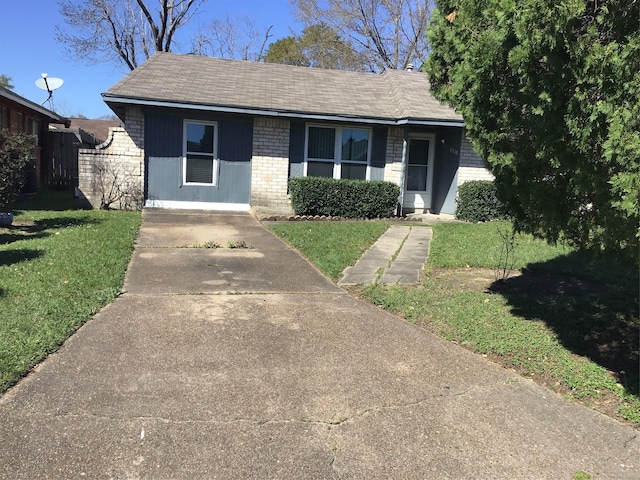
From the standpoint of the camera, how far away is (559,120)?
3367 millimetres

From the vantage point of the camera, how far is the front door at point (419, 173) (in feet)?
51.6

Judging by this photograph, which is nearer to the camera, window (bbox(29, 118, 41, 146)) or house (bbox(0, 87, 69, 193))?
house (bbox(0, 87, 69, 193))

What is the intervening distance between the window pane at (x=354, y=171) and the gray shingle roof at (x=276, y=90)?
144 cm

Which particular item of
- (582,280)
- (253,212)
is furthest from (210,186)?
(582,280)

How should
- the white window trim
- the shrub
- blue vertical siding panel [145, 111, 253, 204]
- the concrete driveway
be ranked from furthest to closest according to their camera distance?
the white window trim
blue vertical siding panel [145, 111, 253, 204]
the shrub
the concrete driveway

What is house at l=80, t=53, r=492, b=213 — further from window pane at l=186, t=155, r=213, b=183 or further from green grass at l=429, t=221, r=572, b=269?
green grass at l=429, t=221, r=572, b=269

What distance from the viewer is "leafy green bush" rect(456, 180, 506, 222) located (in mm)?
14125

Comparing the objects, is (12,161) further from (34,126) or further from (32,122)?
(34,126)

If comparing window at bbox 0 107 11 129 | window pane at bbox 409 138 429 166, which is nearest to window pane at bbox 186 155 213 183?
window pane at bbox 409 138 429 166

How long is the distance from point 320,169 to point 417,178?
310cm

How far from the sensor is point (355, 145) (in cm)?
1498

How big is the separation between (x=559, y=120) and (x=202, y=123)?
11995mm

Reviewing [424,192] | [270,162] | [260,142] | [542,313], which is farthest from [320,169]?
[542,313]

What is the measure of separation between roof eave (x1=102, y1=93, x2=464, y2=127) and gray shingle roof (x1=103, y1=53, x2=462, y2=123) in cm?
3
